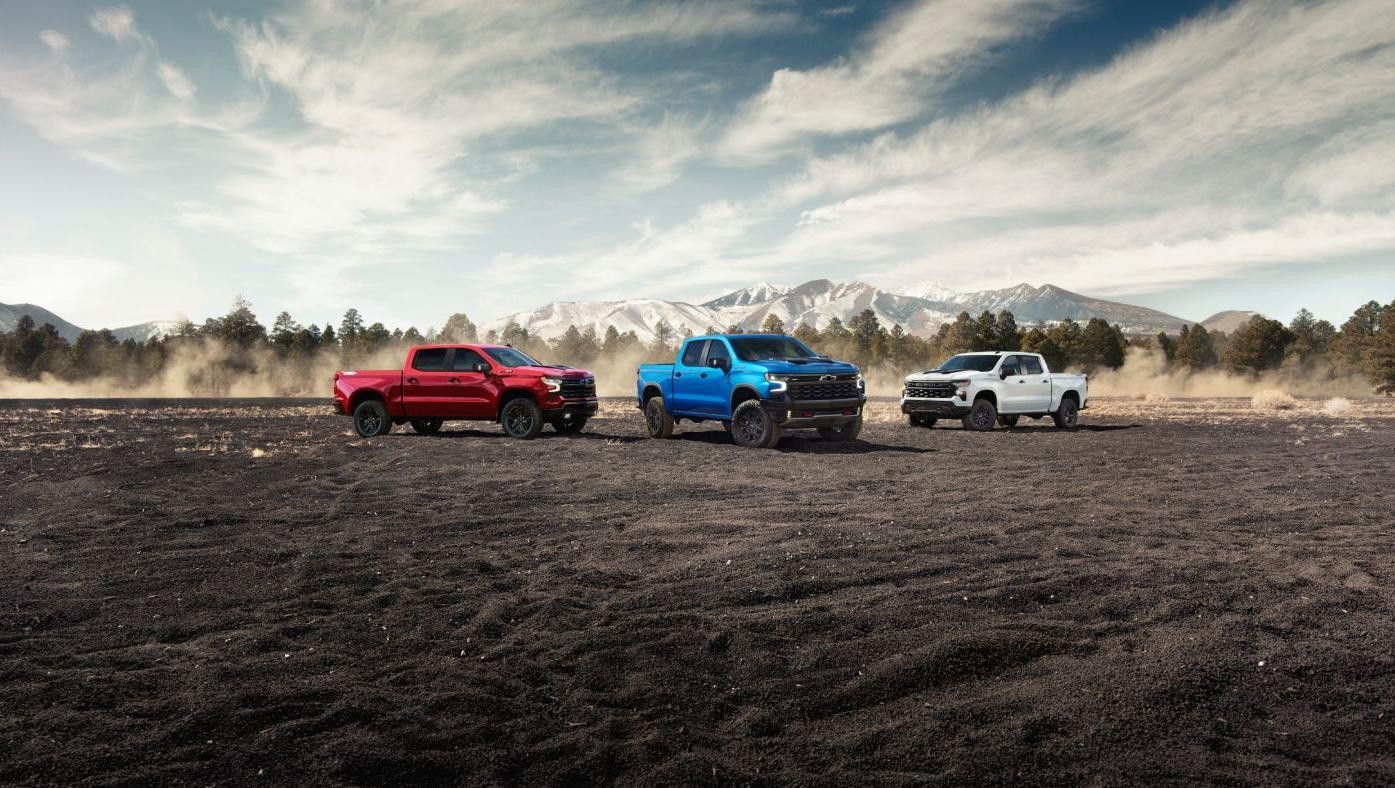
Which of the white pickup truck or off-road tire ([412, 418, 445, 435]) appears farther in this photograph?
the white pickup truck

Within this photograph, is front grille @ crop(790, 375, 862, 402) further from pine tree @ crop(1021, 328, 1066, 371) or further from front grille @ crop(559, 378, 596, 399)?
pine tree @ crop(1021, 328, 1066, 371)

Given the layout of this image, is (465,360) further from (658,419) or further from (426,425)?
(658,419)

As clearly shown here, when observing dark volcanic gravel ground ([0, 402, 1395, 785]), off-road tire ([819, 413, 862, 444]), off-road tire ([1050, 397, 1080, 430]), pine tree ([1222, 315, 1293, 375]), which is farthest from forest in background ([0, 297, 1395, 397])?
dark volcanic gravel ground ([0, 402, 1395, 785])

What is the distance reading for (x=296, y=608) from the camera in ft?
20.4

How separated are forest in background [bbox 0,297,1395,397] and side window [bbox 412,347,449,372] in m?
55.8

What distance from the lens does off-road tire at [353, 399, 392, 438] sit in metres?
21.1

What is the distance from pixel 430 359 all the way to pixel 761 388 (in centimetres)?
862

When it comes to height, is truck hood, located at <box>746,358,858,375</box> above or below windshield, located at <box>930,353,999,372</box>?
below

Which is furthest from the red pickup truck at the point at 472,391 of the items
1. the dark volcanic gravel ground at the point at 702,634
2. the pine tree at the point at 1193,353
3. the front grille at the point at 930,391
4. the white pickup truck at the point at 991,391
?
the pine tree at the point at 1193,353

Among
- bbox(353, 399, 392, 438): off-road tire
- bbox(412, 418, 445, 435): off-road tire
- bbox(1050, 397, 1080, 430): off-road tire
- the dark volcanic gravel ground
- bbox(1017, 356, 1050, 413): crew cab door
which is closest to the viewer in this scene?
the dark volcanic gravel ground

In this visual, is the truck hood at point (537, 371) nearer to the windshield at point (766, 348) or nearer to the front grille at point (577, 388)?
the front grille at point (577, 388)

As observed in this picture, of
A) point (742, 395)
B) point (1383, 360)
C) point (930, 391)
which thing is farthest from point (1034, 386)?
point (1383, 360)

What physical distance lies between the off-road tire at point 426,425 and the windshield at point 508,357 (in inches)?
107

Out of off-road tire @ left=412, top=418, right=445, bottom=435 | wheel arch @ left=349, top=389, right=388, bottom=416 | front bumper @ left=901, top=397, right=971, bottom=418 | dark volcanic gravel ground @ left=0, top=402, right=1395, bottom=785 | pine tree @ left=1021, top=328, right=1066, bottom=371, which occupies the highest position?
pine tree @ left=1021, top=328, right=1066, bottom=371
